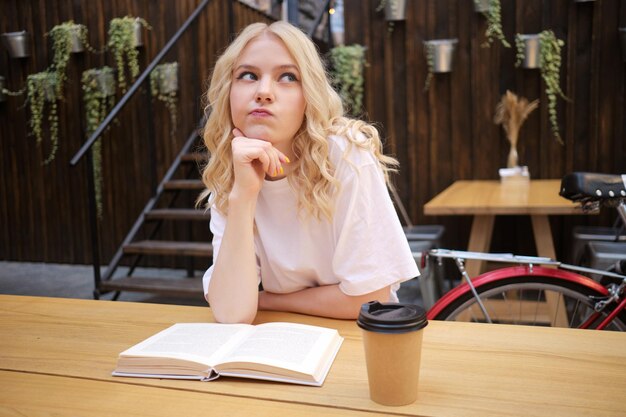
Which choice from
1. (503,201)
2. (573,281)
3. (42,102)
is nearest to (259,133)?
(573,281)

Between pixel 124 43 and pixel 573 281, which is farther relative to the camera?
pixel 124 43

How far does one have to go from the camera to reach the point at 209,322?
1.34 meters

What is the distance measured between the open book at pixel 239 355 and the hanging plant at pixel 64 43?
515 cm

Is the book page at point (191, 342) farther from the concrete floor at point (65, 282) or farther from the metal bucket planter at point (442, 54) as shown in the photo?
the metal bucket planter at point (442, 54)

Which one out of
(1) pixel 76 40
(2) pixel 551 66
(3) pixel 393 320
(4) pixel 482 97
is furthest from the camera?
(1) pixel 76 40

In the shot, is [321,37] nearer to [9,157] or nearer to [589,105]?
[589,105]

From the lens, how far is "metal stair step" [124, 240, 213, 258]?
13.2 feet

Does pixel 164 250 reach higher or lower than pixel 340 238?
lower

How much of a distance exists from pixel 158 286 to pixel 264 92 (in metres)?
2.79

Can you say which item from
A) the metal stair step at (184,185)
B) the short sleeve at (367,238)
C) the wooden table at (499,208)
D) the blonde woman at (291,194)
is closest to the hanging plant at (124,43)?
the metal stair step at (184,185)

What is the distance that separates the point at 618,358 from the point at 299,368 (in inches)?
21.2

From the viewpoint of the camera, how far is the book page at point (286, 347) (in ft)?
3.20

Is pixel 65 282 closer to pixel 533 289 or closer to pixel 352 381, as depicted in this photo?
pixel 533 289

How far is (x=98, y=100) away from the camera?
18.6 ft
